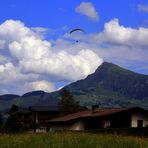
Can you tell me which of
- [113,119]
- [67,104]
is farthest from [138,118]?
[67,104]

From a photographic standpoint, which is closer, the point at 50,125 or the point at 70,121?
the point at 70,121

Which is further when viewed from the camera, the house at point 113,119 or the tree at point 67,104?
the tree at point 67,104

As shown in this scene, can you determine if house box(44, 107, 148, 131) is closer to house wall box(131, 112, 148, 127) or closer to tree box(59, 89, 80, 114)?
house wall box(131, 112, 148, 127)

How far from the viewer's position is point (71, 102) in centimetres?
13112

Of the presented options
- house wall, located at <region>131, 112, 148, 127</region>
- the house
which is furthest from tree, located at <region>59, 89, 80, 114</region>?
house wall, located at <region>131, 112, 148, 127</region>

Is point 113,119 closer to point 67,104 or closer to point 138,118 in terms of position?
point 138,118

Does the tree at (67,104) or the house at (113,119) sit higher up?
the tree at (67,104)

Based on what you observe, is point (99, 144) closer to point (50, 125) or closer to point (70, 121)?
point (70, 121)

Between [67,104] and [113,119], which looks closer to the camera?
[113,119]

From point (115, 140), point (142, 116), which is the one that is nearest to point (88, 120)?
point (142, 116)

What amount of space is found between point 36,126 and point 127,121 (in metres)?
Result: 24.0

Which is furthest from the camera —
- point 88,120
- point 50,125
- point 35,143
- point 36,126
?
point 36,126

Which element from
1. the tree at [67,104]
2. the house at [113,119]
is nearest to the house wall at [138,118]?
the house at [113,119]

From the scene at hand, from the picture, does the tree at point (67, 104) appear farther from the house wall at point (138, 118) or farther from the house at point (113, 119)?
the house wall at point (138, 118)
